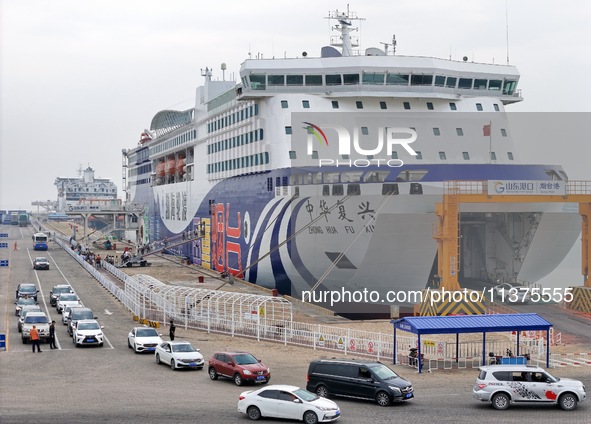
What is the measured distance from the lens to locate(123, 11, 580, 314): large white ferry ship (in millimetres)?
32625

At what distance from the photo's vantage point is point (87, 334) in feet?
91.3

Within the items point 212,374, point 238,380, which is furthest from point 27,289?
point 238,380

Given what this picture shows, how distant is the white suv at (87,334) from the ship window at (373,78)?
56.9 ft

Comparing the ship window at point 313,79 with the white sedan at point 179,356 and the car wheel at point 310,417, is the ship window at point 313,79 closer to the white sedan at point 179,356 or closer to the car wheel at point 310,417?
the white sedan at point 179,356

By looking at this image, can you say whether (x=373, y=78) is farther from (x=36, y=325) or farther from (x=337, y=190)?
(x=36, y=325)

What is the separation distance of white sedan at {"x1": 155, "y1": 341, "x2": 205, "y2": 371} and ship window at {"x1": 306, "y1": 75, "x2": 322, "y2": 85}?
726 inches

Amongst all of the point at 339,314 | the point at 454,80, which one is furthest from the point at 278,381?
the point at 454,80

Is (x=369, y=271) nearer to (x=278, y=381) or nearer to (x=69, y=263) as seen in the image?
(x=278, y=381)

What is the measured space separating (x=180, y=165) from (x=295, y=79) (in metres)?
29.7

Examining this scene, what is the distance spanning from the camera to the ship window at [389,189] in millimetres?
32078

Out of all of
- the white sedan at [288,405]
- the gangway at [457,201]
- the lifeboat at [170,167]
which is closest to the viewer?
the white sedan at [288,405]

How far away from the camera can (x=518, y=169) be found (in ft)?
108

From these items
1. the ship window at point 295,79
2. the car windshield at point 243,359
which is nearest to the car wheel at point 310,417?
the car windshield at point 243,359

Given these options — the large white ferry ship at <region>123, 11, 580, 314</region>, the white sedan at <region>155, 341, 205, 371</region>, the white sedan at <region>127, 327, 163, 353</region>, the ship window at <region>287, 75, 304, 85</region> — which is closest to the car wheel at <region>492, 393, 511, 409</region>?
the white sedan at <region>155, 341, 205, 371</region>
